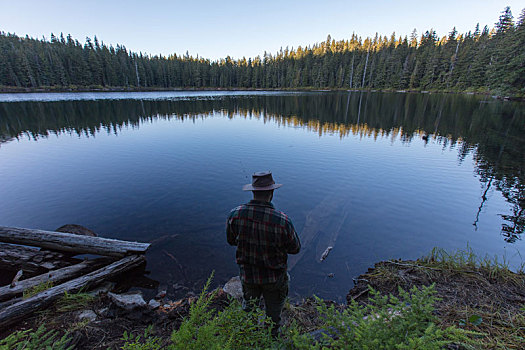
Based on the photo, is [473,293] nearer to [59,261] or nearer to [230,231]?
[230,231]

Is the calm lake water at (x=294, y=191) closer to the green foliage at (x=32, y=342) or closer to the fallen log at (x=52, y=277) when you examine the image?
the fallen log at (x=52, y=277)

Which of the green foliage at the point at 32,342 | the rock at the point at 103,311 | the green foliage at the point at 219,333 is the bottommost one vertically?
the rock at the point at 103,311

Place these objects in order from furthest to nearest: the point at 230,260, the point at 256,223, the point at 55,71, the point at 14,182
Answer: the point at 55,71 → the point at 14,182 → the point at 230,260 → the point at 256,223

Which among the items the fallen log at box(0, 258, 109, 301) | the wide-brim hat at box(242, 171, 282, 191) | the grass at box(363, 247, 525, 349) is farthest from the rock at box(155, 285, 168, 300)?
the grass at box(363, 247, 525, 349)

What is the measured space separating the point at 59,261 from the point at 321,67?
140 metres

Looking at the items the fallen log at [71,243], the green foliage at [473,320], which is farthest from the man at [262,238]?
the fallen log at [71,243]

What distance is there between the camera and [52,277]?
5531 mm

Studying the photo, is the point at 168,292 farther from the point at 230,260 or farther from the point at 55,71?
the point at 55,71

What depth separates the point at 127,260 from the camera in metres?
6.44

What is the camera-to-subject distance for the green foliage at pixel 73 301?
Answer: 475 centimetres

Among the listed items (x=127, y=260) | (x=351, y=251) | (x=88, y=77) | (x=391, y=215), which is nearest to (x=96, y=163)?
(x=127, y=260)

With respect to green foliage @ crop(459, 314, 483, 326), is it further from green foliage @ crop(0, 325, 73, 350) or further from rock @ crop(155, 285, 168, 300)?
rock @ crop(155, 285, 168, 300)

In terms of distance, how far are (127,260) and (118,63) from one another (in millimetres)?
139870

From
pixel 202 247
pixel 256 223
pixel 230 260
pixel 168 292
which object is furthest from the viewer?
pixel 202 247
